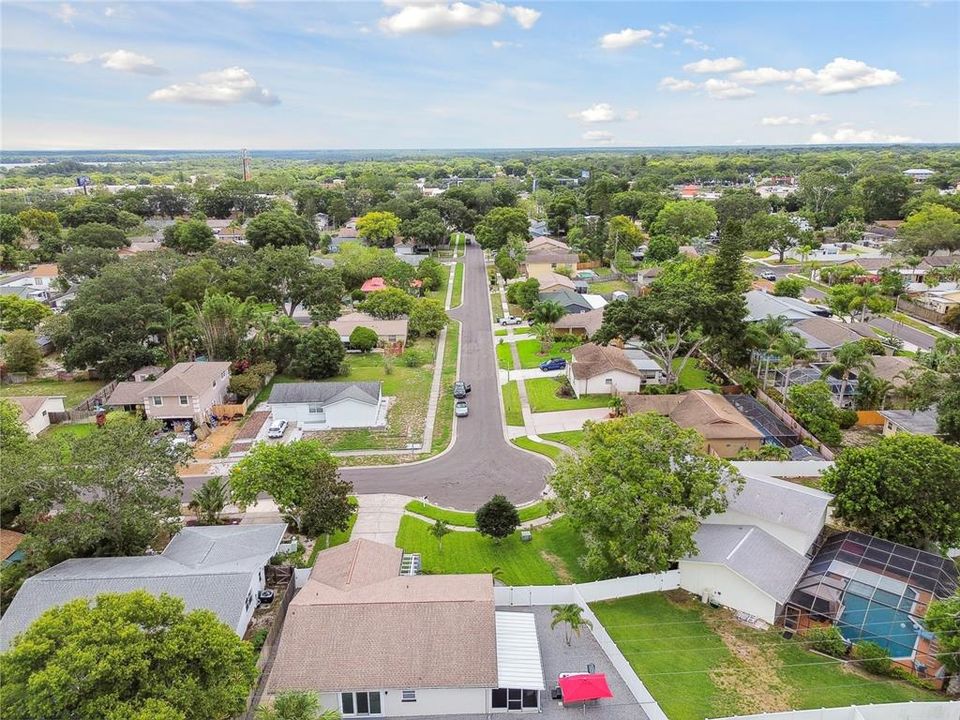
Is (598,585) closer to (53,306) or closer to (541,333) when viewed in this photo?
(541,333)

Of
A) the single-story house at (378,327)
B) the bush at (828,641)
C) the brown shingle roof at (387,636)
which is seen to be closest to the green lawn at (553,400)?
the single-story house at (378,327)

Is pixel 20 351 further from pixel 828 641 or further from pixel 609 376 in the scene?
pixel 828 641

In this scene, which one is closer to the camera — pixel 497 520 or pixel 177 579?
pixel 177 579

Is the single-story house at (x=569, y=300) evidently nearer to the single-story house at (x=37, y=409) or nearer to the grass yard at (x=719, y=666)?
the grass yard at (x=719, y=666)

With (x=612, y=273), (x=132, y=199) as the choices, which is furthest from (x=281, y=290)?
(x=132, y=199)

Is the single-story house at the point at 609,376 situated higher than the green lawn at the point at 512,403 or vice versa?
the single-story house at the point at 609,376

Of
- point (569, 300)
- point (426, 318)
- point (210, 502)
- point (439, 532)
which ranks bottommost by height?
point (439, 532)

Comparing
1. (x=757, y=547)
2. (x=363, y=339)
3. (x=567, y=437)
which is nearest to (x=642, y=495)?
(x=757, y=547)
